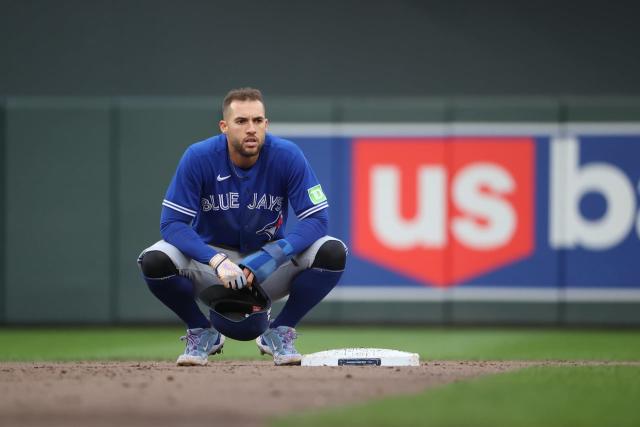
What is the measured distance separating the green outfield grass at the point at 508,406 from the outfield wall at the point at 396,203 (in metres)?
4.51

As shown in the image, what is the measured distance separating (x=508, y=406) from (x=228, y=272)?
5.68 feet

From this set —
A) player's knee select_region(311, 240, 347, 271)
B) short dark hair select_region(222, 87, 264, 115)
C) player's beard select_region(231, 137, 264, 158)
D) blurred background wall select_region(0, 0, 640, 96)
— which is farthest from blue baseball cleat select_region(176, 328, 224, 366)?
blurred background wall select_region(0, 0, 640, 96)

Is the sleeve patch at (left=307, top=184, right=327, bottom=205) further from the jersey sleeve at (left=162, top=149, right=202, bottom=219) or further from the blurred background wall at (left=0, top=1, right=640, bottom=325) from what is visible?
the blurred background wall at (left=0, top=1, right=640, bottom=325)

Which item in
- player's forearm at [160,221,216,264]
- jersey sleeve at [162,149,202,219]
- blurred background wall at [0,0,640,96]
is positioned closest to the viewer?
player's forearm at [160,221,216,264]

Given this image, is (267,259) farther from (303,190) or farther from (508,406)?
(508,406)

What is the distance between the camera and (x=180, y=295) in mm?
5918

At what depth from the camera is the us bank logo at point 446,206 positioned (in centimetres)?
982

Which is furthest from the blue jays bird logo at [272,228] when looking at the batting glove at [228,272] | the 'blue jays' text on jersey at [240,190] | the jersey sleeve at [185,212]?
the batting glove at [228,272]

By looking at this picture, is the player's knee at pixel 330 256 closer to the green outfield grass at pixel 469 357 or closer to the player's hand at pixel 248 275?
the player's hand at pixel 248 275

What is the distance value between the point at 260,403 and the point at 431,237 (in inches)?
224

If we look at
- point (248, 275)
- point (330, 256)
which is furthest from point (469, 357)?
point (248, 275)

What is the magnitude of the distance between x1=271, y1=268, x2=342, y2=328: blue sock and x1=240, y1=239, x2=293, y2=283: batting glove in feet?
0.70

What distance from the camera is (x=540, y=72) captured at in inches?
459

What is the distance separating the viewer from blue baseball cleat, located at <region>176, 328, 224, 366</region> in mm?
5926
